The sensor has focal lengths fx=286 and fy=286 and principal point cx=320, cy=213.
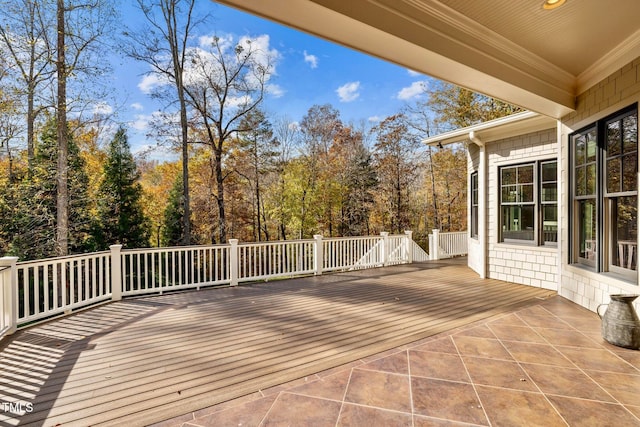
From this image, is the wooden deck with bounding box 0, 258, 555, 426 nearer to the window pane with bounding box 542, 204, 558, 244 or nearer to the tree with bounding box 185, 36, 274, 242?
the window pane with bounding box 542, 204, 558, 244

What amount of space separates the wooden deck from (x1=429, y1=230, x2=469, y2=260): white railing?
4002 mm

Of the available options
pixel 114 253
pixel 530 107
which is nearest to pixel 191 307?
pixel 114 253

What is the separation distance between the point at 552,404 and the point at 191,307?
14.0ft

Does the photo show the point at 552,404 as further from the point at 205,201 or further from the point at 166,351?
the point at 205,201

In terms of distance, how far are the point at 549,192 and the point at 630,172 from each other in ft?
7.04

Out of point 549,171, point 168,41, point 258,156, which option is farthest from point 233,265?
point 258,156

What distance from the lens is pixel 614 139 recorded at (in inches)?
140

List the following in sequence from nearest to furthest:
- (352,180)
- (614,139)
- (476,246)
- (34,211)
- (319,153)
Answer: (614,139) < (476,246) < (34,211) < (319,153) < (352,180)

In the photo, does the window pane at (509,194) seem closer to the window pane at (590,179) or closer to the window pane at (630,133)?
the window pane at (590,179)

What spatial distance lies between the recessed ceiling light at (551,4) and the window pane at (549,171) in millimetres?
3677

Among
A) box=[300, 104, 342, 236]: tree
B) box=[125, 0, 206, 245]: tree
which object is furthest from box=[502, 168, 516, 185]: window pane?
box=[300, 104, 342, 236]: tree

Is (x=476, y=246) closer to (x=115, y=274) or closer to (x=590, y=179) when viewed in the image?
(x=590, y=179)

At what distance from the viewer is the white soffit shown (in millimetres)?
5070

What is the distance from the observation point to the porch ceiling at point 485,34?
6.85 feet
